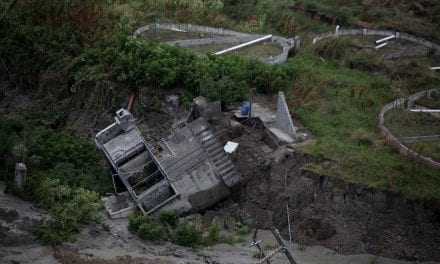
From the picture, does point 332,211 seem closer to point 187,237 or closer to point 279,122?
point 279,122

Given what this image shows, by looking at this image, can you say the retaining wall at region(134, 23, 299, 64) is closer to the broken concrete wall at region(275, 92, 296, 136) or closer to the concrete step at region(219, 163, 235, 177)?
the broken concrete wall at region(275, 92, 296, 136)

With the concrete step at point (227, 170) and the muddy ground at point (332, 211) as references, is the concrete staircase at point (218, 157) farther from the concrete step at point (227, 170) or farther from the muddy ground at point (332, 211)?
the muddy ground at point (332, 211)

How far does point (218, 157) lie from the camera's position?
26125 mm

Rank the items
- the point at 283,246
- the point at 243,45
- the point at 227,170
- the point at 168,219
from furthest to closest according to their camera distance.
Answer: the point at 243,45 < the point at 227,170 < the point at 168,219 < the point at 283,246

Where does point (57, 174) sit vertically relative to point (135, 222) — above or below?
above

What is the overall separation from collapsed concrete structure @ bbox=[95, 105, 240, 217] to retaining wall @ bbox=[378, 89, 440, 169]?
5304mm

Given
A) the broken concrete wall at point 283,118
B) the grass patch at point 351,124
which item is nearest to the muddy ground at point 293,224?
the grass patch at point 351,124

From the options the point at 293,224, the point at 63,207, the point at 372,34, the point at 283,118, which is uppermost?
the point at 372,34

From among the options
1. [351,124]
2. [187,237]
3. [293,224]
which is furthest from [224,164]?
[351,124]

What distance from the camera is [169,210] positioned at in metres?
25.0

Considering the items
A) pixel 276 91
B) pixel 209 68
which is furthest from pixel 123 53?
pixel 276 91

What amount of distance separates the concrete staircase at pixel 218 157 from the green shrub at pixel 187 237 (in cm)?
266

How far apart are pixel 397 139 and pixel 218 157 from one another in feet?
20.1

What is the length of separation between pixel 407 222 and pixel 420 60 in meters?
10.1
